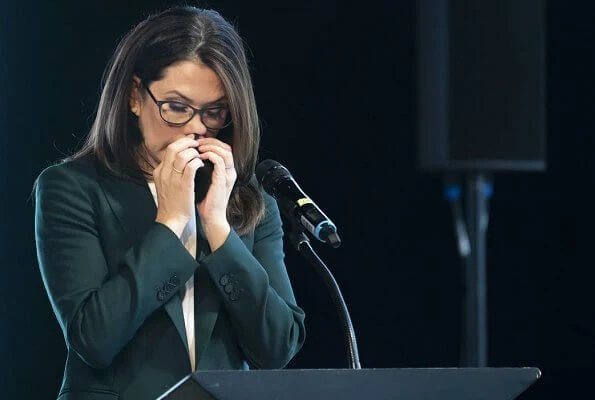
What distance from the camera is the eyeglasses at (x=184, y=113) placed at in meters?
1.87

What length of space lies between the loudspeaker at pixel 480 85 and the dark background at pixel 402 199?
0.54m

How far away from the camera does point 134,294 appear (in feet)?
5.65

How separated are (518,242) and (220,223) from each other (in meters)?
2.40

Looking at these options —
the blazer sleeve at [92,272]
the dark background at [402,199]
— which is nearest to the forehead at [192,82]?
the blazer sleeve at [92,272]

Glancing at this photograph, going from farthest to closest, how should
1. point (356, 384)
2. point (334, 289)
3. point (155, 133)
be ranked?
1. point (155, 133)
2. point (334, 289)
3. point (356, 384)

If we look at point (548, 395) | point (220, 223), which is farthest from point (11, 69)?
point (548, 395)

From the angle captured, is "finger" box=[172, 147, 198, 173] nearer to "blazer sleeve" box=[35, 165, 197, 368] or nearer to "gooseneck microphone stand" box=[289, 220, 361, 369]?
"blazer sleeve" box=[35, 165, 197, 368]

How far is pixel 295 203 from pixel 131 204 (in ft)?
1.08

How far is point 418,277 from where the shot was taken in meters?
4.03

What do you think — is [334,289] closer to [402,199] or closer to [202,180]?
[202,180]

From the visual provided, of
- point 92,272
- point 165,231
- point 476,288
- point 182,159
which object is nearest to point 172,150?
point 182,159

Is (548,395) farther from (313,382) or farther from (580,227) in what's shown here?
(313,382)

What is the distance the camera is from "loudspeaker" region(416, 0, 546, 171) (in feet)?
11.0

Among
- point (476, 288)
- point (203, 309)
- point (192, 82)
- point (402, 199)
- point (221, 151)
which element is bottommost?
point (476, 288)
